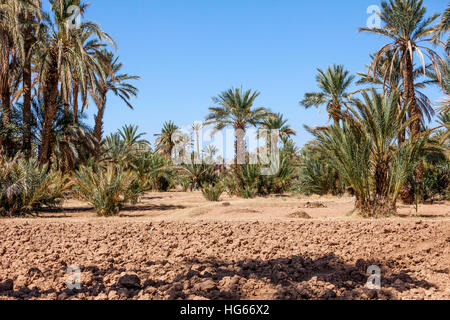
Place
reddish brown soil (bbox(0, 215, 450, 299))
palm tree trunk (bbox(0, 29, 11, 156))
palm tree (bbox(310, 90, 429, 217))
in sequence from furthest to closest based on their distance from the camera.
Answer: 1. palm tree trunk (bbox(0, 29, 11, 156))
2. palm tree (bbox(310, 90, 429, 217))
3. reddish brown soil (bbox(0, 215, 450, 299))

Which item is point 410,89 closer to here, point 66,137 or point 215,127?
point 215,127

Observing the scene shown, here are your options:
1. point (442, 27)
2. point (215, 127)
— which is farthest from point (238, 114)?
point (442, 27)

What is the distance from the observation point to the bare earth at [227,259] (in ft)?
12.8

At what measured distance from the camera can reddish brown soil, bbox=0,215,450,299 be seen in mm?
3912

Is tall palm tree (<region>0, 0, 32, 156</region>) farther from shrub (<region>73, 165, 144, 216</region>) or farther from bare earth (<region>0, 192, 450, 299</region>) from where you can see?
bare earth (<region>0, 192, 450, 299</region>)

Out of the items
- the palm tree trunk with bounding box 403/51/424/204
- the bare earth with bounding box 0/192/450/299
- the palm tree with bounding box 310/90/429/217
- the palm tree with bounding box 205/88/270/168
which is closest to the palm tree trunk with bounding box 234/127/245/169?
the palm tree with bounding box 205/88/270/168

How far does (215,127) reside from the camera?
22.3m

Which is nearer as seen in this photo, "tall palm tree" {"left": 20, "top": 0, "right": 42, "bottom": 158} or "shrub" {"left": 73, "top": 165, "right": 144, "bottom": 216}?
"shrub" {"left": 73, "top": 165, "right": 144, "bottom": 216}

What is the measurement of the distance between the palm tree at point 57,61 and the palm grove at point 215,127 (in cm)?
4

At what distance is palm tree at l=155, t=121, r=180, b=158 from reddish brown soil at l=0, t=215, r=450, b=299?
32416 mm

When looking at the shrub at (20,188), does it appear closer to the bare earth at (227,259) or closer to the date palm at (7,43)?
the bare earth at (227,259)

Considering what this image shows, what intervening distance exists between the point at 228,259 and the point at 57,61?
14.2 m

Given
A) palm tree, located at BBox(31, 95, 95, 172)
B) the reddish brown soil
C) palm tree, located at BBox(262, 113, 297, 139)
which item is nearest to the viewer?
the reddish brown soil

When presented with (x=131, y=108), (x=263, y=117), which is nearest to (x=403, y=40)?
(x=263, y=117)
